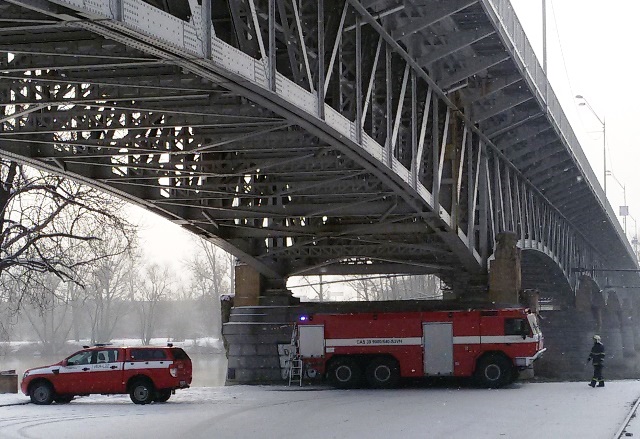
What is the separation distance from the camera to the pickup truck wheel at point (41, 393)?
81.0 feet

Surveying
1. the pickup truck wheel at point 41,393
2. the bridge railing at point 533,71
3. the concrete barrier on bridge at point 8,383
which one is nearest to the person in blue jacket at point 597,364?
the bridge railing at point 533,71

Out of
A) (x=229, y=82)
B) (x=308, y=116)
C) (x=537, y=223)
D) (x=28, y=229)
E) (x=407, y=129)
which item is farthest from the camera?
(x=537, y=223)

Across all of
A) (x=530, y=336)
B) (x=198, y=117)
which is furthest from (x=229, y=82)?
(x=530, y=336)

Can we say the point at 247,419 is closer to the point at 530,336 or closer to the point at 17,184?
the point at 530,336

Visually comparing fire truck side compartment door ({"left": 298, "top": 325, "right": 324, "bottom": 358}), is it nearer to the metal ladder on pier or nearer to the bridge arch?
the metal ladder on pier

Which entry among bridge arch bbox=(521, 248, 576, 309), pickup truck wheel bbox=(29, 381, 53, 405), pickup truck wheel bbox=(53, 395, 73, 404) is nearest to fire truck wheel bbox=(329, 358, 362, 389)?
pickup truck wheel bbox=(53, 395, 73, 404)

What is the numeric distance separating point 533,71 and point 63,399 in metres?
14.5

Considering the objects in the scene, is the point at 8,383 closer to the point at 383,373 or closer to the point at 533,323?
the point at 383,373

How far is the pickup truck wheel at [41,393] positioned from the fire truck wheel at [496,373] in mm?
10783

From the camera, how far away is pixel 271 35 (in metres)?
15.1

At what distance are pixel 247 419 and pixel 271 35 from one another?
8.20 m

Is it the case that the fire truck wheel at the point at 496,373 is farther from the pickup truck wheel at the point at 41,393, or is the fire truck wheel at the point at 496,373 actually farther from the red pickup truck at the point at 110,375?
the pickup truck wheel at the point at 41,393

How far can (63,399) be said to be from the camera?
25.3 metres

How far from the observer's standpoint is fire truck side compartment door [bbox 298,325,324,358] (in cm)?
2882
